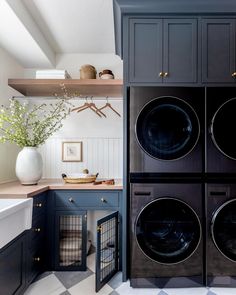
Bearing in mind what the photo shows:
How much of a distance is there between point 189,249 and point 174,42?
1790 millimetres

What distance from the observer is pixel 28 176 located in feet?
7.19

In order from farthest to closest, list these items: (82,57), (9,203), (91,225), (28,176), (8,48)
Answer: (82,57)
(91,225)
(8,48)
(28,176)
(9,203)

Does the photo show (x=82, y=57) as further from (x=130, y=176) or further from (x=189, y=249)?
(x=189, y=249)

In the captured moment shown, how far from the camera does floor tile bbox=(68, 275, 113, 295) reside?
72.7 inches

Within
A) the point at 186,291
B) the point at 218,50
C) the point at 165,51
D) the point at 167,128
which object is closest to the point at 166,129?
the point at 167,128

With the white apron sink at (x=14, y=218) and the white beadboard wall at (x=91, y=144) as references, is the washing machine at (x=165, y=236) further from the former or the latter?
the white beadboard wall at (x=91, y=144)

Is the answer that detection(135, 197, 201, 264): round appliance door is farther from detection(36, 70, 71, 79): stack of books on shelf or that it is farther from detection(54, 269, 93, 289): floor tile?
detection(36, 70, 71, 79): stack of books on shelf

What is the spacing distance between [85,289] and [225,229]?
1.29m

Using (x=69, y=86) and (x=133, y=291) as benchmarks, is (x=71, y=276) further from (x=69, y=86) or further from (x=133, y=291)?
(x=69, y=86)

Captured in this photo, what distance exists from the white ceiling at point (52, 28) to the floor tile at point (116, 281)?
7.96ft

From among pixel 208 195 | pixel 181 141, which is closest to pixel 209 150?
pixel 181 141

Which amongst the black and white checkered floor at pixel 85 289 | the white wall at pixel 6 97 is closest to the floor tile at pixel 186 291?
the black and white checkered floor at pixel 85 289

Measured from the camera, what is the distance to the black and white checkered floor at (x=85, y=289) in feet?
6.06

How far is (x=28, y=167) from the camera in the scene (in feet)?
7.20
